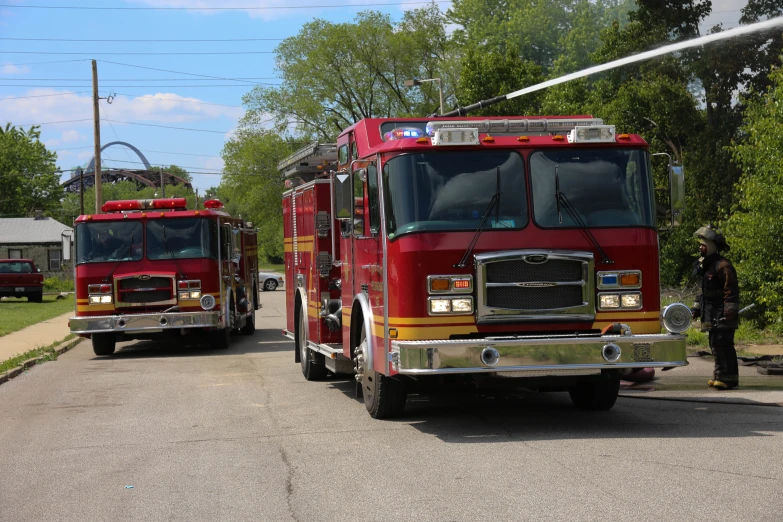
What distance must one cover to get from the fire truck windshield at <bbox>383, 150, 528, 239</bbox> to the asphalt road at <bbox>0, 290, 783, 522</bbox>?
1.90 m

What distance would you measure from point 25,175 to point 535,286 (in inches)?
3434

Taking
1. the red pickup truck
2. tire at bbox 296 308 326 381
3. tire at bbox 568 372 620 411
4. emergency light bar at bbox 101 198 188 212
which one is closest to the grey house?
the red pickup truck

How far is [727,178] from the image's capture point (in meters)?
33.7

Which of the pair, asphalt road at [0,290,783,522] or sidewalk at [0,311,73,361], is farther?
sidewalk at [0,311,73,361]

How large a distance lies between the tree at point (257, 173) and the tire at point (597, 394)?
54.1m

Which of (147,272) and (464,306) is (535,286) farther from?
(147,272)

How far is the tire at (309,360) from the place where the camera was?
45.5 ft

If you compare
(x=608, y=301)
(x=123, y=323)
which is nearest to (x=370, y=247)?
(x=608, y=301)

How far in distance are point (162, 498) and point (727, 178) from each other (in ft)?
97.0

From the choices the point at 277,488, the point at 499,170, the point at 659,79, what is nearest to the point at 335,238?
the point at 499,170

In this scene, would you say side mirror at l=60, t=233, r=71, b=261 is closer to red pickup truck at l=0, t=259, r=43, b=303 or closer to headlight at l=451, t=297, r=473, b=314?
headlight at l=451, t=297, r=473, b=314

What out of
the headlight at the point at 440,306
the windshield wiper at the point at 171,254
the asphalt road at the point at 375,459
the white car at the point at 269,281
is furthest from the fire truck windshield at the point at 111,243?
the white car at the point at 269,281

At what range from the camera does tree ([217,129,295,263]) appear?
6556 centimetres

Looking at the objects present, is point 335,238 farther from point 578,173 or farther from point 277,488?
point 277,488
